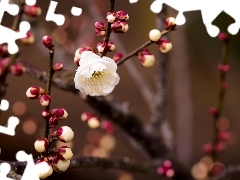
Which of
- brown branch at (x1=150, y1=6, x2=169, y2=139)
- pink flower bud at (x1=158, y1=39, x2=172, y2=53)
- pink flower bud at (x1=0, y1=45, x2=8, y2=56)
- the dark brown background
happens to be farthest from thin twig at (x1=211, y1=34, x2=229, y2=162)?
the dark brown background

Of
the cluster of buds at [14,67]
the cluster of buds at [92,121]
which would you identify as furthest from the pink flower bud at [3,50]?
the cluster of buds at [92,121]

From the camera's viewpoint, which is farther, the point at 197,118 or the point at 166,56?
the point at 197,118

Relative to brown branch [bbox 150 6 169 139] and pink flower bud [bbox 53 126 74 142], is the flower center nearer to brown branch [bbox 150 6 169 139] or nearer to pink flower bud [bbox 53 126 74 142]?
pink flower bud [bbox 53 126 74 142]

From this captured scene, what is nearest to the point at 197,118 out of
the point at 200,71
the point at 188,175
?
the point at 200,71

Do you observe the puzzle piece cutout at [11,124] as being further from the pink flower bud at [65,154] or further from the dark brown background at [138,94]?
the dark brown background at [138,94]

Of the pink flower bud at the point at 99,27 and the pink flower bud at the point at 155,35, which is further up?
the pink flower bud at the point at 155,35

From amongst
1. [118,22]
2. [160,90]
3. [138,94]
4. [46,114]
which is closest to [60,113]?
[46,114]

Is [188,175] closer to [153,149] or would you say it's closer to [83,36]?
[153,149]
